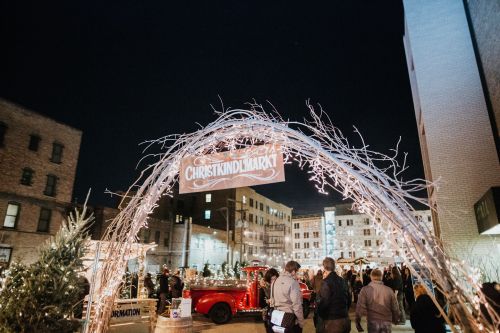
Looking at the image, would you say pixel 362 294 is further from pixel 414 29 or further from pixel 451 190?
pixel 414 29

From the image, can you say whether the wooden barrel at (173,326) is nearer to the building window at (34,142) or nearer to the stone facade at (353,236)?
the building window at (34,142)

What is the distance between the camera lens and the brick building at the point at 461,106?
1047 cm

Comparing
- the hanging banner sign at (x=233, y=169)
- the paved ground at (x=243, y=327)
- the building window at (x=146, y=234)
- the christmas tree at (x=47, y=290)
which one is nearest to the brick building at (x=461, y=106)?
the paved ground at (x=243, y=327)

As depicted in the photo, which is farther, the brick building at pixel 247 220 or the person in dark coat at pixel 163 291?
the brick building at pixel 247 220

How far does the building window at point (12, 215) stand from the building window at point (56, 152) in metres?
4.43

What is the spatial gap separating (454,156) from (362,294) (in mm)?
7735

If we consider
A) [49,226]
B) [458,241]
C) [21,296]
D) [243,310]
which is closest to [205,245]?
[49,226]

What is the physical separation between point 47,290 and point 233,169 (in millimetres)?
3879

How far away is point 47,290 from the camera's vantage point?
578 centimetres

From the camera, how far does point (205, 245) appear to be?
40125mm

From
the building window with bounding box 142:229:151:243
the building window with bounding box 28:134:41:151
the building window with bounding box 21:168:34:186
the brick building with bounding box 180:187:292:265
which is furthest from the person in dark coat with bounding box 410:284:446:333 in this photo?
the brick building with bounding box 180:187:292:265

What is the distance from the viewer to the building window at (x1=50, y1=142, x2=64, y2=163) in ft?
85.5

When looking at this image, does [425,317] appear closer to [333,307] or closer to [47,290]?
[333,307]

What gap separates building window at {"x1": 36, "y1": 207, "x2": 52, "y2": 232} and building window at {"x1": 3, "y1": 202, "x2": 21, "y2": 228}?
1.75 metres
